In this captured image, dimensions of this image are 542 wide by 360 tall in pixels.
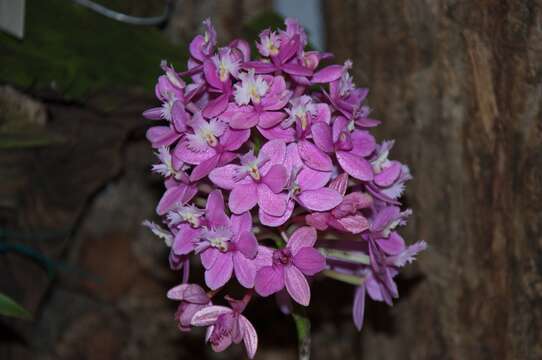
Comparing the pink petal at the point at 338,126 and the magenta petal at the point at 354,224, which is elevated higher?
the pink petal at the point at 338,126

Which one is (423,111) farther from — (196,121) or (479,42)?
(196,121)

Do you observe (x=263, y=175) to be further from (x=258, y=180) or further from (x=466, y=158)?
(x=466, y=158)

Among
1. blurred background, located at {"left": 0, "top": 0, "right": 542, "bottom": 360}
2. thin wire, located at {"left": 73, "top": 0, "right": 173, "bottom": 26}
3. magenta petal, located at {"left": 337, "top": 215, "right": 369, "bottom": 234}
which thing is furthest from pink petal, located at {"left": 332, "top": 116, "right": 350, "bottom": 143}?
thin wire, located at {"left": 73, "top": 0, "right": 173, "bottom": 26}

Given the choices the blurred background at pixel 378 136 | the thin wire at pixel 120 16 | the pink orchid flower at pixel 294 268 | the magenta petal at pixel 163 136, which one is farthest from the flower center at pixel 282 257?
the thin wire at pixel 120 16

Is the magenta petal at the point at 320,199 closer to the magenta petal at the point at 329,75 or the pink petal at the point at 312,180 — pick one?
the pink petal at the point at 312,180

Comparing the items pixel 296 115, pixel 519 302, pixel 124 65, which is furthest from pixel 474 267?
pixel 124 65
